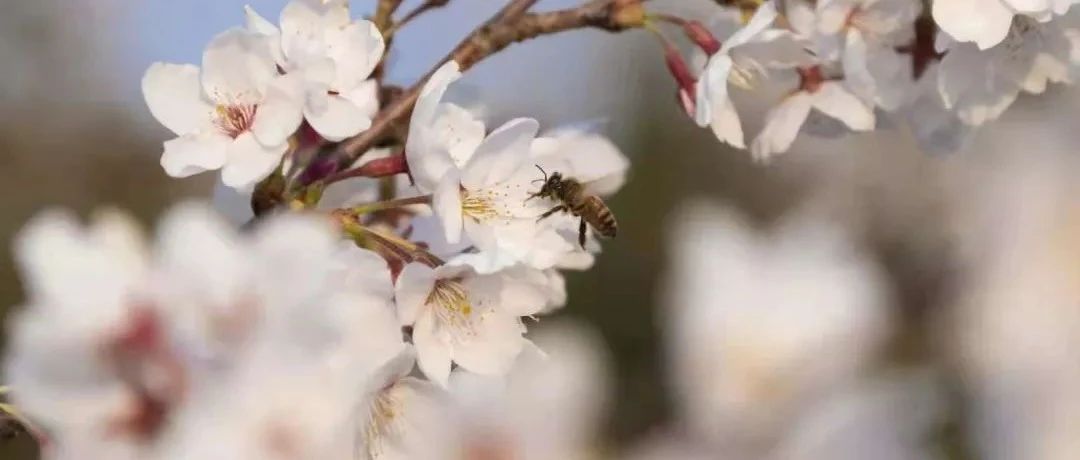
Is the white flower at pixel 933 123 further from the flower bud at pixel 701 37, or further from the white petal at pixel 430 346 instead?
the white petal at pixel 430 346

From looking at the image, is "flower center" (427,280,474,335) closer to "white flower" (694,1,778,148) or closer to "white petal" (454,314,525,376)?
"white petal" (454,314,525,376)

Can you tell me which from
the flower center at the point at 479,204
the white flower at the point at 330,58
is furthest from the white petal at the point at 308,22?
the flower center at the point at 479,204

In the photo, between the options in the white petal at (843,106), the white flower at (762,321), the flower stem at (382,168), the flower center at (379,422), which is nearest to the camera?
the white flower at (762,321)

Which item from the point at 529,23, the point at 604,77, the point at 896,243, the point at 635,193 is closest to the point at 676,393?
the point at 529,23

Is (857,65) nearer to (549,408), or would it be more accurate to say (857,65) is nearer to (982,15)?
(982,15)

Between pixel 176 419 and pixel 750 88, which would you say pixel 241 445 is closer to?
pixel 176 419

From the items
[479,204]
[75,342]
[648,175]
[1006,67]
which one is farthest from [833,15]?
[648,175]
